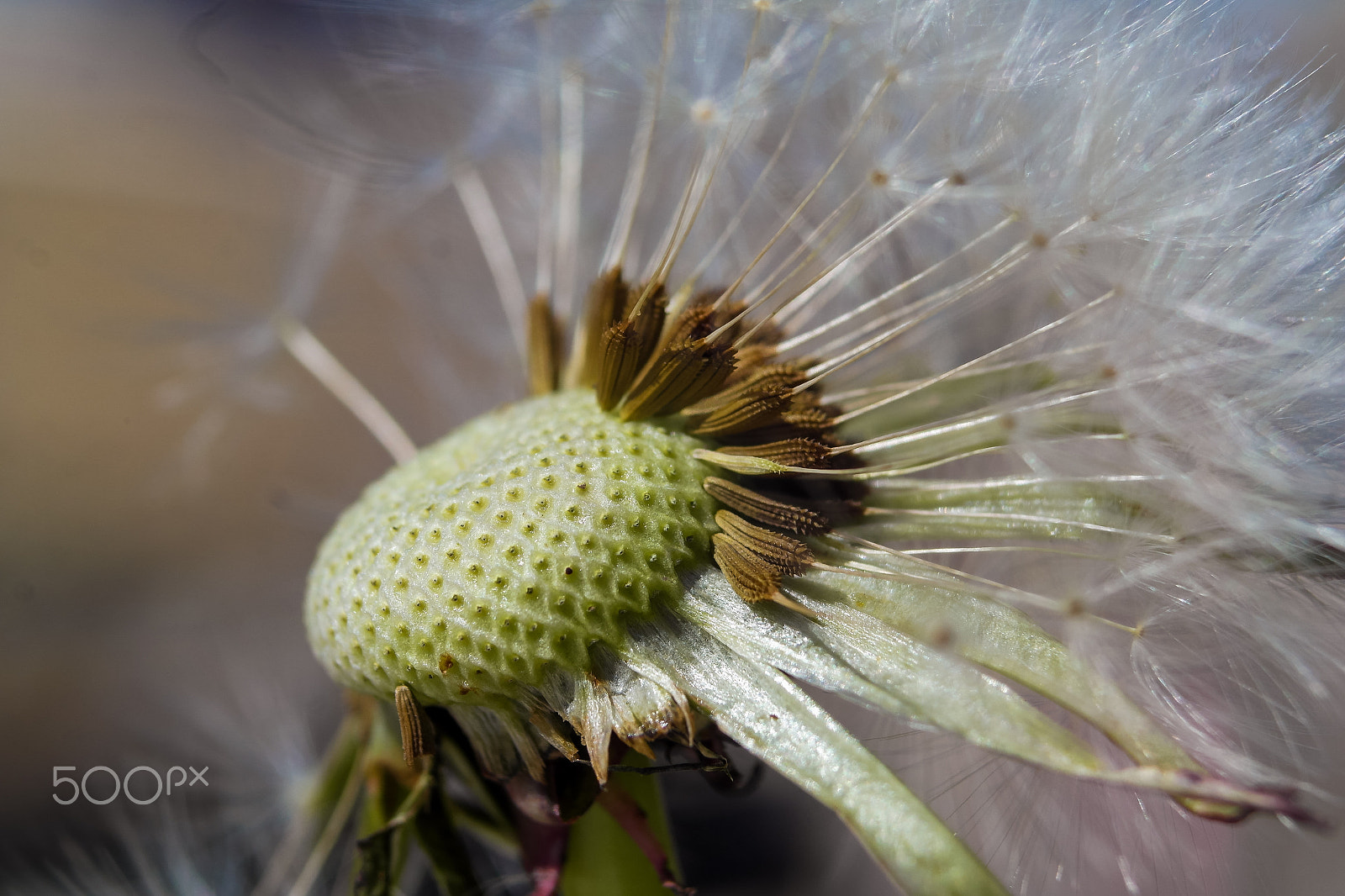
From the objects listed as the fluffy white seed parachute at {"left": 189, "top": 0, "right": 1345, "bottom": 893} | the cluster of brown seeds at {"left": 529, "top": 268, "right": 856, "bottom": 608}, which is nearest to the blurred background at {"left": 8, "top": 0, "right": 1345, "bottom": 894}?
the fluffy white seed parachute at {"left": 189, "top": 0, "right": 1345, "bottom": 893}

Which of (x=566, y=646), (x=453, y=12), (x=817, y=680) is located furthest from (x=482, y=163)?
(x=817, y=680)

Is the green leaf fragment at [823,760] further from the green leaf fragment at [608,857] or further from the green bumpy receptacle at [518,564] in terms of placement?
the green leaf fragment at [608,857]

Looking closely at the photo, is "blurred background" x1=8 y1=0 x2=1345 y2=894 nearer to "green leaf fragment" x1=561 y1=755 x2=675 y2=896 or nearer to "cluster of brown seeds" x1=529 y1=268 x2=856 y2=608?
"green leaf fragment" x1=561 y1=755 x2=675 y2=896

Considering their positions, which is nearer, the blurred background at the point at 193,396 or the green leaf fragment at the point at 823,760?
the green leaf fragment at the point at 823,760

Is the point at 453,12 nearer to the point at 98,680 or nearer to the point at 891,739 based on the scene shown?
the point at 891,739

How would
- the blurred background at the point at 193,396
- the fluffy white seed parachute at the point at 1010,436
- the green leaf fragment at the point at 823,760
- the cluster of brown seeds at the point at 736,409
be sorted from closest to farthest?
the green leaf fragment at the point at 823,760, the fluffy white seed parachute at the point at 1010,436, the cluster of brown seeds at the point at 736,409, the blurred background at the point at 193,396

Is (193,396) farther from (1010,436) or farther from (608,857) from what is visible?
(1010,436)

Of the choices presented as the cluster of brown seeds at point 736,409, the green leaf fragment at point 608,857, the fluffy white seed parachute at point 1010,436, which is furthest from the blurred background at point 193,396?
the cluster of brown seeds at point 736,409
